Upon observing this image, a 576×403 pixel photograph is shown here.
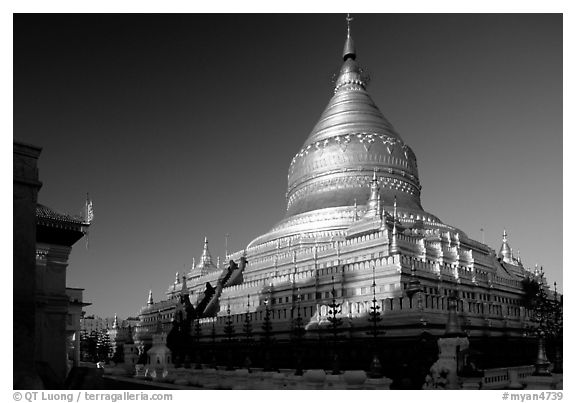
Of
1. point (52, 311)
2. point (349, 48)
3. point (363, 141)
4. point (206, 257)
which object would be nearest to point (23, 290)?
point (52, 311)

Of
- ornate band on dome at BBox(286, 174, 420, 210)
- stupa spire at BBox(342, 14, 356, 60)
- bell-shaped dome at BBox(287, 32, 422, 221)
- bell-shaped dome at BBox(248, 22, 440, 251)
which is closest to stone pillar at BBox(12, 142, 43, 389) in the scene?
bell-shaped dome at BBox(248, 22, 440, 251)

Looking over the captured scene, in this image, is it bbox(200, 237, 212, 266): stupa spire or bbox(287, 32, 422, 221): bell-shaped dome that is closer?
bbox(287, 32, 422, 221): bell-shaped dome

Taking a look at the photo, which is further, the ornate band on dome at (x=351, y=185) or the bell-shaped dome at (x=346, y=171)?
the ornate band on dome at (x=351, y=185)

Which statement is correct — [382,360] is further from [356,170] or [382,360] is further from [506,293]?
[356,170]

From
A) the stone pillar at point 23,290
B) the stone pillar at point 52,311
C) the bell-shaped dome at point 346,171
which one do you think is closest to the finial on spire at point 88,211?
the stone pillar at point 52,311

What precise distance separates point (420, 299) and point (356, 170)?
20871 mm

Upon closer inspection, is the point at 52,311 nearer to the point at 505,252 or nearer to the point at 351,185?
the point at 351,185

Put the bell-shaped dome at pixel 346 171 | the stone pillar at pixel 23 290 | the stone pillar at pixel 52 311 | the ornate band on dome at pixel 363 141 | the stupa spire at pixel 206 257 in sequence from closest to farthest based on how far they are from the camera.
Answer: the stone pillar at pixel 23 290 → the stone pillar at pixel 52 311 → the bell-shaped dome at pixel 346 171 → the ornate band on dome at pixel 363 141 → the stupa spire at pixel 206 257

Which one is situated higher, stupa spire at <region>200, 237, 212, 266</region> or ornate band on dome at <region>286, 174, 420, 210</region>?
ornate band on dome at <region>286, 174, 420, 210</region>

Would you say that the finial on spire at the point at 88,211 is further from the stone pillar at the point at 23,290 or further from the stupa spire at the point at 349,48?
the stupa spire at the point at 349,48

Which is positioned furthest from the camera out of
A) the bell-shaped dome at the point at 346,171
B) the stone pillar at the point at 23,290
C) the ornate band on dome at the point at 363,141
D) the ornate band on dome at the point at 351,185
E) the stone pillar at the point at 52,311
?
the ornate band on dome at the point at 363,141

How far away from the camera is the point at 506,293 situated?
37.1 m

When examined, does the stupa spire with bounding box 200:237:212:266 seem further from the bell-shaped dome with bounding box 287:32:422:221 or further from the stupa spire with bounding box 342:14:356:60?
the stupa spire with bounding box 342:14:356:60
